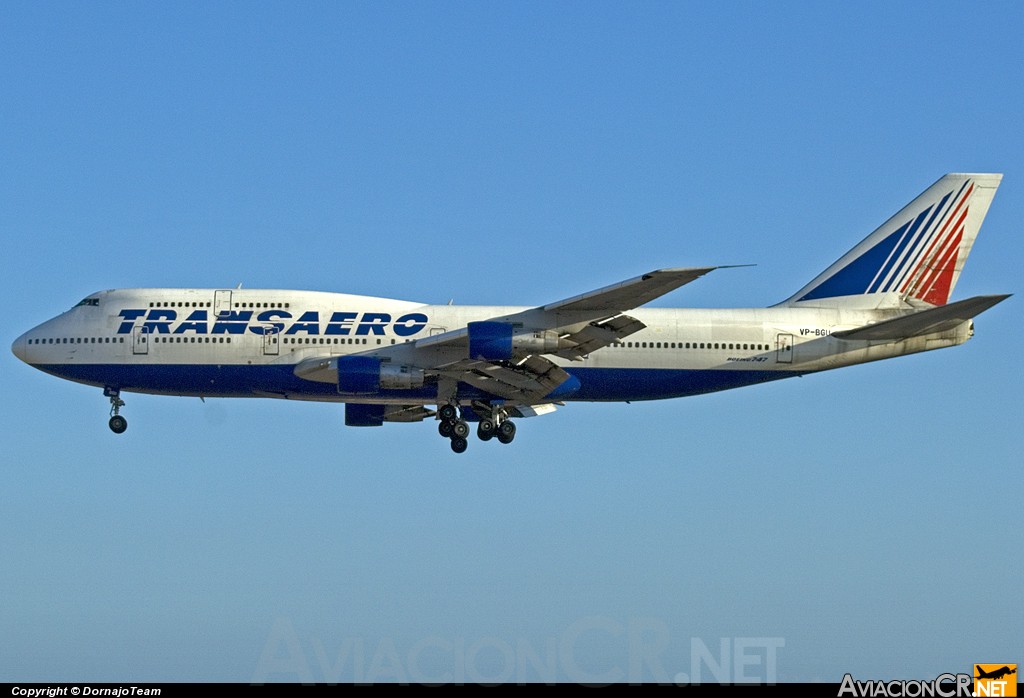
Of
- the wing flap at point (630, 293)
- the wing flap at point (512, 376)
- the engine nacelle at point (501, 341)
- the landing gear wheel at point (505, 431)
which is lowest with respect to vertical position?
the landing gear wheel at point (505, 431)

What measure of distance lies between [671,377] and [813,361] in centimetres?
553

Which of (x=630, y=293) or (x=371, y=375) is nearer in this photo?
(x=630, y=293)

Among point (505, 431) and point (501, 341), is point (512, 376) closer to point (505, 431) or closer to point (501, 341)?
point (505, 431)

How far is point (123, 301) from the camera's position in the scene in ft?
195

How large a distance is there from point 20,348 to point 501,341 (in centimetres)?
1957

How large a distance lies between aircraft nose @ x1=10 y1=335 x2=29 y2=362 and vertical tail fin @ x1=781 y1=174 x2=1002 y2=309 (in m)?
29.5

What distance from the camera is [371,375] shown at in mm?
55344

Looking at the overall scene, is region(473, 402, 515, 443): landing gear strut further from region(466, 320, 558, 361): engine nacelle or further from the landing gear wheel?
region(466, 320, 558, 361): engine nacelle

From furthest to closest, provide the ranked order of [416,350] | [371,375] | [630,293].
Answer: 1. [416,350]
2. [371,375]
3. [630,293]

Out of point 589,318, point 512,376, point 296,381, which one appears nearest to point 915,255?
point 589,318

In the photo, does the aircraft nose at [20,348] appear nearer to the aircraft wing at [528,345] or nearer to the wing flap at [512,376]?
the aircraft wing at [528,345]

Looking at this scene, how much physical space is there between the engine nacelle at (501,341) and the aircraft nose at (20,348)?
18072 mm

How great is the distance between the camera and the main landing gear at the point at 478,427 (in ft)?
193

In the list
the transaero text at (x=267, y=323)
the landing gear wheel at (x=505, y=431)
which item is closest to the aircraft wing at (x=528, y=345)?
the landing gear wheel at (x=505, y=431)
